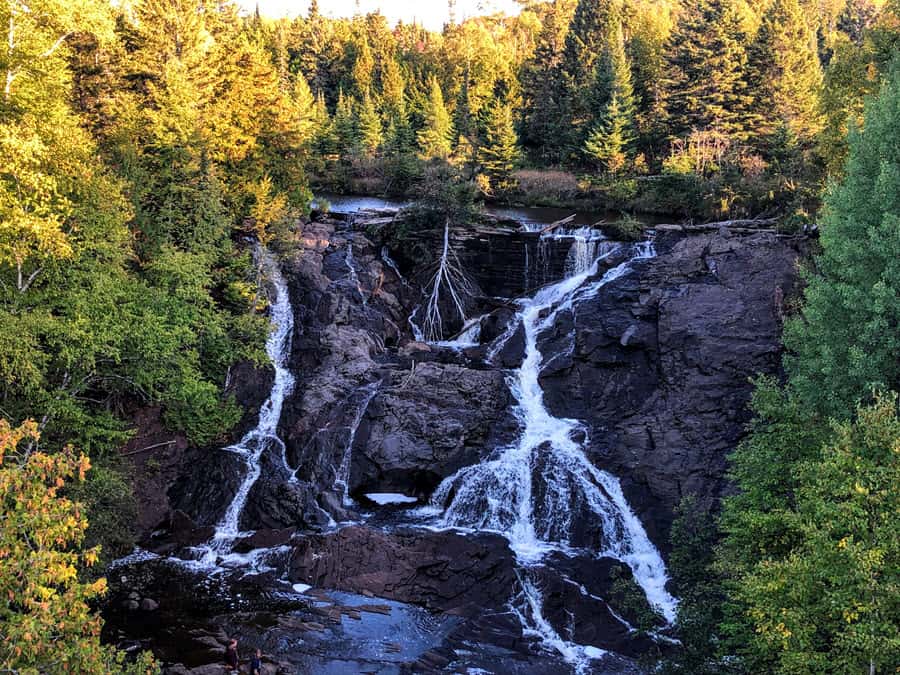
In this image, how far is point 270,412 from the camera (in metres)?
24.7

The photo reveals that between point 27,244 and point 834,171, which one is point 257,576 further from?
point 834,171

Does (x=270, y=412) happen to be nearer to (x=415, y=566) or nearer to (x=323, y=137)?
(x=415, y=566)

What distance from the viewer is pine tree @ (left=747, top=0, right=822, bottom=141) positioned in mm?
42375

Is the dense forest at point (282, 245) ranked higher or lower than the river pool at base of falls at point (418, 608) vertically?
higher

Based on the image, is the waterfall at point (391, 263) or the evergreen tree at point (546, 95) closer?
the waterfall at point (391, 263)

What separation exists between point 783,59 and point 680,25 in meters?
8.06

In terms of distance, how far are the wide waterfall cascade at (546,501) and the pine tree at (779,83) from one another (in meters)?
27.7

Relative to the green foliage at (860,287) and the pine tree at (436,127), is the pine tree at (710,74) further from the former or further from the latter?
the green foliage at (860,287)

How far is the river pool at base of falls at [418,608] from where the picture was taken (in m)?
16.0

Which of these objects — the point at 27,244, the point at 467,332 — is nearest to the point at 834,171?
the point at 467,332

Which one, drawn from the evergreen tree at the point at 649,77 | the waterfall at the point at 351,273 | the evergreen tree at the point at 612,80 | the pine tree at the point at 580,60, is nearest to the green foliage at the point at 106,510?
the waterfall at the point at 351,273

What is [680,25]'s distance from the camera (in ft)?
162

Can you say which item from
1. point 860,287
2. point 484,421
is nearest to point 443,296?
point 484,421

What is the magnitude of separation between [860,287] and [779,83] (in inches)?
1317
